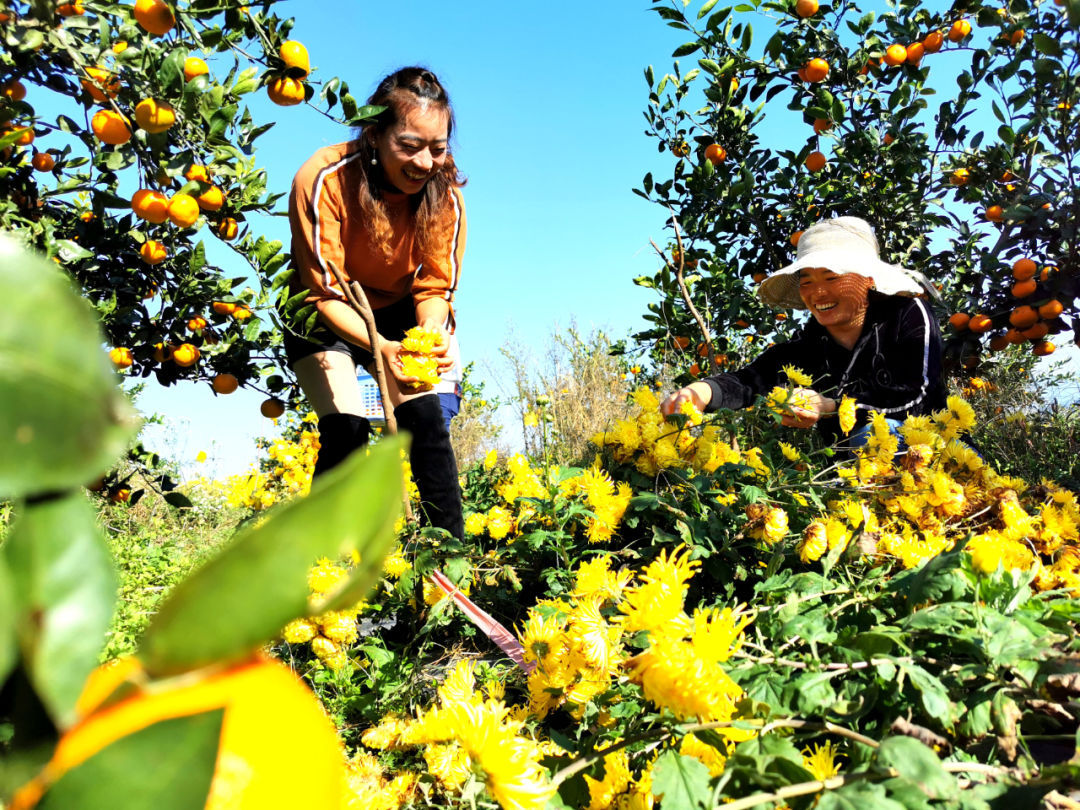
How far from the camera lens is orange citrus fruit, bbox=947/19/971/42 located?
3.11 metres

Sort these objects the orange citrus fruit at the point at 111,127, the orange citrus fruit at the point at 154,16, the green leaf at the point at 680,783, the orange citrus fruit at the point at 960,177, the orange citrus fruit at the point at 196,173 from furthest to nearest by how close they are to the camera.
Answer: the orange citrus fruit at the point at 960,177 → the orange citrus fruit at the point at 196,173 → the orange citrus fruit at the point at 111,127 → the orange citrus fruit at the point at 154,16 → the green leaf at the point at 680,783

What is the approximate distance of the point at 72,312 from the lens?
7.1 inches

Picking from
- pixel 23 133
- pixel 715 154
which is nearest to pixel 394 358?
pixel 23 133

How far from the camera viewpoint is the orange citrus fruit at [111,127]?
159cm

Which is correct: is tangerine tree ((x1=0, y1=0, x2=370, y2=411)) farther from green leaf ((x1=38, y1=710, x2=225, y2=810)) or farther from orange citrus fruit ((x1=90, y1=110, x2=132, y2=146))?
green leaf ((x1=38, y1=710, x2=225, y2=810))

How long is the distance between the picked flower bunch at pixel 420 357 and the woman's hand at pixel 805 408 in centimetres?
93

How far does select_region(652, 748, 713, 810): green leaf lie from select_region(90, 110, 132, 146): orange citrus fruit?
1735 mm

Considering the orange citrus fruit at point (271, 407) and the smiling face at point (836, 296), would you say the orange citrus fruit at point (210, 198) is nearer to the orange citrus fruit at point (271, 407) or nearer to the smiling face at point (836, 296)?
the orange citrus fruit at point (271, 407)

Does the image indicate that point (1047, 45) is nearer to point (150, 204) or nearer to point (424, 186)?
point (424, 186)

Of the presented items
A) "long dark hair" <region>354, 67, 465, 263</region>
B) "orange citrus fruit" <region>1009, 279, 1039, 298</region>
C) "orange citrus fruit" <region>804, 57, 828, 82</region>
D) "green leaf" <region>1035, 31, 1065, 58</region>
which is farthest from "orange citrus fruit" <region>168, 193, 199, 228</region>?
"orange citrus fruit" <region>1009, 279, 1039, 298</region>

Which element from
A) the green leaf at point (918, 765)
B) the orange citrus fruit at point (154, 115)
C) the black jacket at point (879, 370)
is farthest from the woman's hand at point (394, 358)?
the green leaf at point (918, 765)

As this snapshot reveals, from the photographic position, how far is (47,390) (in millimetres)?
170

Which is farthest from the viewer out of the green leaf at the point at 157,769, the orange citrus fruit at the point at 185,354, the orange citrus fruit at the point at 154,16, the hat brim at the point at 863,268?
the hat brim at the point at 863,268

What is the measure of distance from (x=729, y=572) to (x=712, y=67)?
112 inches
